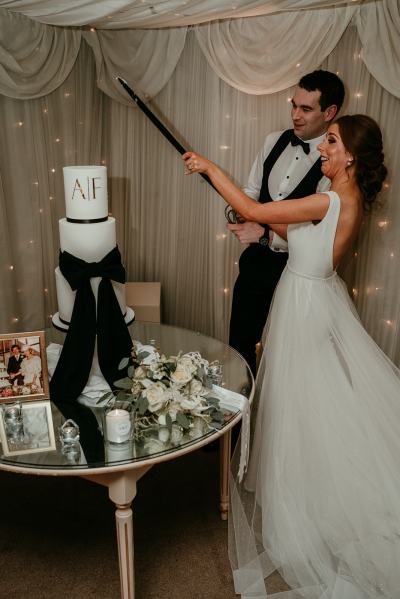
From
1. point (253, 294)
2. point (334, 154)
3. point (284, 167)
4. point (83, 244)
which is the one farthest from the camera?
point (253, 294)

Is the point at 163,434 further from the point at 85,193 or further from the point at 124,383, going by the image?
the point at 85,193

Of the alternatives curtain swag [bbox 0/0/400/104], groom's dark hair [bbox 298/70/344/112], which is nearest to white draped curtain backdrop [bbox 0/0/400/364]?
curtain swag [bbox 0/0/400/104]

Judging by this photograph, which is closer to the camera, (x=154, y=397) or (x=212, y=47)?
(x=154, y=397)

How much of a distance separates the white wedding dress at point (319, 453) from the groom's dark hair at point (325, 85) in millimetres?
677

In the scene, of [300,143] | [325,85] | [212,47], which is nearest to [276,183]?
[300,143]

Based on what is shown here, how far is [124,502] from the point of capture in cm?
169

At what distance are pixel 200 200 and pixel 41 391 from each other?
1.81m

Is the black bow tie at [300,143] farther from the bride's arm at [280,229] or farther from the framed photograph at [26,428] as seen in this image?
the framed photograph at [26,428]

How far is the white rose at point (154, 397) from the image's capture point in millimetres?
1717

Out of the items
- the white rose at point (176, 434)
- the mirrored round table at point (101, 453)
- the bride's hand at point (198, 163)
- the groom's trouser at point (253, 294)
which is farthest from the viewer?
the groom's trouser at point (253, 294)

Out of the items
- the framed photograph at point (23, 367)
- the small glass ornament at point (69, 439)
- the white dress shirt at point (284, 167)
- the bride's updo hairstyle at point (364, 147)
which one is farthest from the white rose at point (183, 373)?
the white dress shirt at point (284, 167)

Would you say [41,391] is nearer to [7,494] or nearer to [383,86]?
[7,494]

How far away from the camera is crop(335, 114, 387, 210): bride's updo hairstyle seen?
6.95 feet

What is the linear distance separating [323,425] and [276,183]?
1.29m
